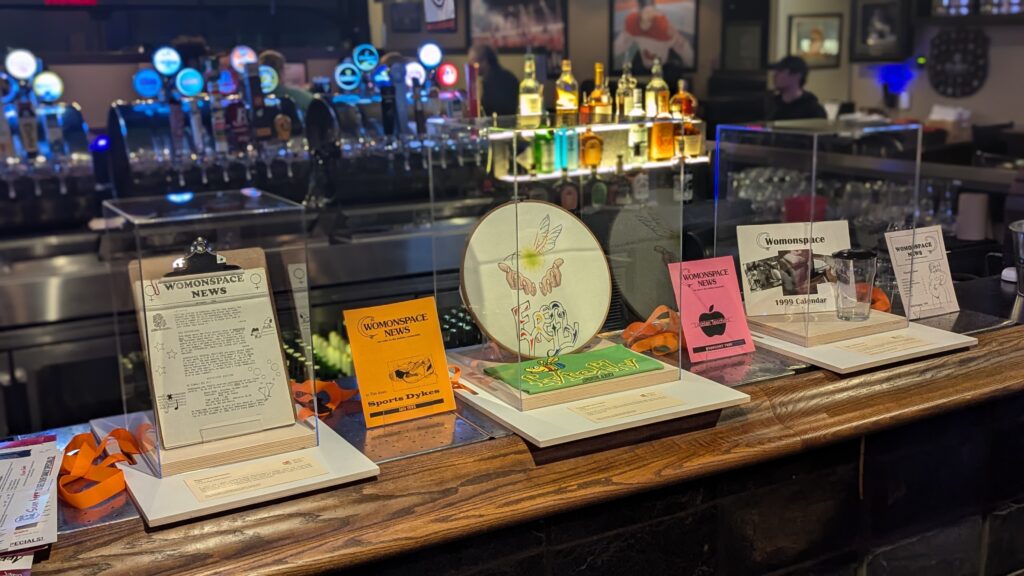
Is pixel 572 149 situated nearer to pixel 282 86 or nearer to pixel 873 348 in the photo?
pixel 873 348

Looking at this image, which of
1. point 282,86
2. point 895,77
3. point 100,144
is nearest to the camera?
point 100,144

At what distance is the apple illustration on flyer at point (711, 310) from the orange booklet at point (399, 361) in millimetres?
492

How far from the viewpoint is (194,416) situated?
149 centimetres

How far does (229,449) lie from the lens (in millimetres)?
1486

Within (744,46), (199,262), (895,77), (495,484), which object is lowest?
(495,484)

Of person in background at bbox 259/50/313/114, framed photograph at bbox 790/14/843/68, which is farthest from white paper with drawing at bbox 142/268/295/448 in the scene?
framed photograph at bbox 790/14/843/68

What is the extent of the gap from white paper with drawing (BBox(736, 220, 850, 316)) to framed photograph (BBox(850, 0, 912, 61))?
5706mm

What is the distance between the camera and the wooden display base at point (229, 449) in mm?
1461

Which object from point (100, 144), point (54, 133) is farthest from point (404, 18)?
point (54, 133)

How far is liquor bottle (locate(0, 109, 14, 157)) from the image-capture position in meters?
4.04

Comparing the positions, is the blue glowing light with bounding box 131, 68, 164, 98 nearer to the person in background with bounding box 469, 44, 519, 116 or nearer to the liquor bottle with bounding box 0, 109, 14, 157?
the liquor bottle with bounding box 0, 109, 14, 157

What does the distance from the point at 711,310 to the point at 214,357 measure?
973mm

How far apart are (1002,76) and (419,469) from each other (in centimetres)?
649

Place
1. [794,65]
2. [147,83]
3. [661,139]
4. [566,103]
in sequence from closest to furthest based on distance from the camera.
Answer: [661,139], [566,103], [147,83], [794,65]
